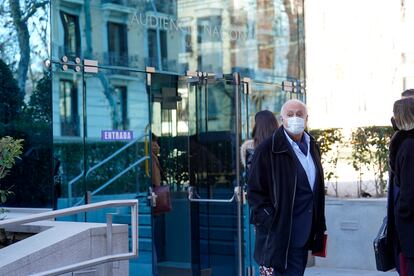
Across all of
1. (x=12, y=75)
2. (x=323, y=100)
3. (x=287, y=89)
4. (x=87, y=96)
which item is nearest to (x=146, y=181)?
(x=87, y=96)

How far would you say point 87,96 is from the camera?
7.34m

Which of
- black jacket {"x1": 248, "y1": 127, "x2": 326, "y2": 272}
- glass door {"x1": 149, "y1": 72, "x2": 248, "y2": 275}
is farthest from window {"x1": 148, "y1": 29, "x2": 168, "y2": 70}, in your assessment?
black jacket {"x1": 248, "y1": 127, "x2": 326, "y2": 272}

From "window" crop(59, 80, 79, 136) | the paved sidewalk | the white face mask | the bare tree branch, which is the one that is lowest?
the paved sidewalk

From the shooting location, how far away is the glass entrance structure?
7191mm

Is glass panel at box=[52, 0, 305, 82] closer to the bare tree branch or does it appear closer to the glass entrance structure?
the glass entrance structure

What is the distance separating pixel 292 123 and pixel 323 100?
18155mm

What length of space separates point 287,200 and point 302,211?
169mm

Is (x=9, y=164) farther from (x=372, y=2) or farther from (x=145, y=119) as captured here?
(x=372, y=2)

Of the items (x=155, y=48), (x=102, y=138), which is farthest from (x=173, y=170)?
(x=155, y=48)

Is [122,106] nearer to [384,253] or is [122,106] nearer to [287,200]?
[287,200]

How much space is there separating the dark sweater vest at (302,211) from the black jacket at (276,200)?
5 centimetres

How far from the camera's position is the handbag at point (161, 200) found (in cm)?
791

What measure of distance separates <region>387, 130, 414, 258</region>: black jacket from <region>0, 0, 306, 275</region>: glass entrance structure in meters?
2.95

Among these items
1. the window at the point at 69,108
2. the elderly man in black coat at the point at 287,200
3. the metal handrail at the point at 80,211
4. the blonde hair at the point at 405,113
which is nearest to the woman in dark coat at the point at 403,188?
the blonde hair at the point at 405,113
